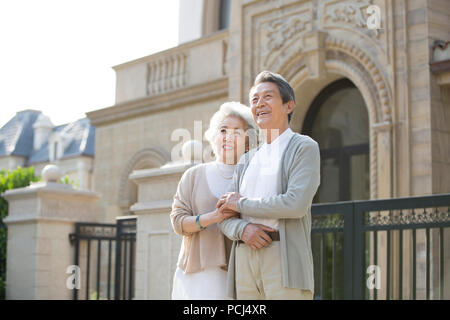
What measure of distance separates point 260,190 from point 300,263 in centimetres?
43

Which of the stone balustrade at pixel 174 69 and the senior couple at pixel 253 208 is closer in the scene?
the senior couple at pixel 253 208

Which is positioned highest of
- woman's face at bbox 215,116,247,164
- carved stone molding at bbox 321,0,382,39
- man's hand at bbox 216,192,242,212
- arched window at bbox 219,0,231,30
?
arched window at bbox 219,0,231,30

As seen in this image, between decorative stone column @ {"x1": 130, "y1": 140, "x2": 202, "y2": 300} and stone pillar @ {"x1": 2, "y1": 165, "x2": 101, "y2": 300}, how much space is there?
2.08 m

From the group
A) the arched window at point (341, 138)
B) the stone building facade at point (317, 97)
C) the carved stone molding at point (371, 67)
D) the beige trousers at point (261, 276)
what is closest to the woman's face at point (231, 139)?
the beige trousers at point (261, 276)

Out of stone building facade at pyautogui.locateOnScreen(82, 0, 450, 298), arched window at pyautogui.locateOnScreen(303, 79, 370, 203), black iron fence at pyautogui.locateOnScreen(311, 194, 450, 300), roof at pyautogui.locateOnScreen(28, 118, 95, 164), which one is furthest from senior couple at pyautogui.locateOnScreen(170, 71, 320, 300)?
roof at pyautogui.locateOnScreen(28, 118, 95, 164)

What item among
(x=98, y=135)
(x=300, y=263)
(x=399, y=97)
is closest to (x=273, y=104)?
(x=300, y=263)

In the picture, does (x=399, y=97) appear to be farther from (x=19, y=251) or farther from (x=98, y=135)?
(x=98, y=135)

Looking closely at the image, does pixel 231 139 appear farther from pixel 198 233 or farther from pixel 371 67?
pixel 371 67

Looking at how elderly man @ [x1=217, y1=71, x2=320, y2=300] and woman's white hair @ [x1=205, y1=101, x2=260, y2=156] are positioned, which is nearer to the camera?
elderly man @ [x1=217, y1=71, x2=320, y2=300]

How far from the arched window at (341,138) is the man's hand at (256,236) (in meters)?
6.84

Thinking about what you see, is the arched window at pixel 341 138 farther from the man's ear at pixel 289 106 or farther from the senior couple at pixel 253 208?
the man's ear at pixel 289 106

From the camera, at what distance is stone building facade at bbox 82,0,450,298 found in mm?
7758

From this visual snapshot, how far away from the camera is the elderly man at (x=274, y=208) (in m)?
3.14

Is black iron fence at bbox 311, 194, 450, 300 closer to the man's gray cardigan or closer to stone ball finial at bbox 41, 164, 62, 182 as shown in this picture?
the man's gray cardigan
